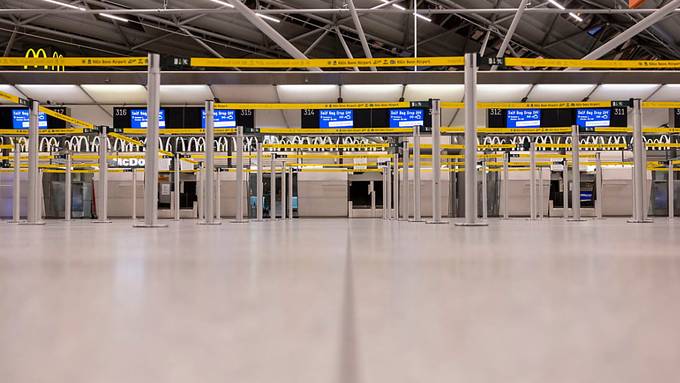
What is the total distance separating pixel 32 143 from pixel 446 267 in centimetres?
899

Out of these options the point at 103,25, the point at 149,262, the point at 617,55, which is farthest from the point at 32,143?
the point at 617,55

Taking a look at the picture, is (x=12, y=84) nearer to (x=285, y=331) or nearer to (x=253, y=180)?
(x=253, y=180)

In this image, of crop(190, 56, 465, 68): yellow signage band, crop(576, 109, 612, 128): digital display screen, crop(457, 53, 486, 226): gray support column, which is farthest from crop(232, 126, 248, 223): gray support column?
crop(576, 109, 612, 128): digital display screen

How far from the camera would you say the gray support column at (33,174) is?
8263 millimetres

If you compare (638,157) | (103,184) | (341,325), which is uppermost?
(638,157)

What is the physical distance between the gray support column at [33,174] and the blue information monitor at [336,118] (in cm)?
620

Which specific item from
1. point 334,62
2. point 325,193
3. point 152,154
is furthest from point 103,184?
point 325,193

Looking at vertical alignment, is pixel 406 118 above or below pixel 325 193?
above

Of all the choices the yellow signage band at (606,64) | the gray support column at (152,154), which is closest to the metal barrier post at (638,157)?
the yellow signage band at (606,64)

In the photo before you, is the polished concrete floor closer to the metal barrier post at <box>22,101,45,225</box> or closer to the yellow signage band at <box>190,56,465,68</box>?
the yellow signage band at <box>190,56,465,68</box>

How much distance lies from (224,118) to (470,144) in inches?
321

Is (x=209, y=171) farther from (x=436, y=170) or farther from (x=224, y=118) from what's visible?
(x=224, y=118)

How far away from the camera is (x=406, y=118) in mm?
12516

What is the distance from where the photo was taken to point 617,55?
21453 mm
